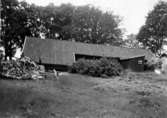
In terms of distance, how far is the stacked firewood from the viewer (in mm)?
11568

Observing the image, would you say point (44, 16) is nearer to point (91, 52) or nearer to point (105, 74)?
point (91, 52)

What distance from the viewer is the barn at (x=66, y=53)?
19.3 metres

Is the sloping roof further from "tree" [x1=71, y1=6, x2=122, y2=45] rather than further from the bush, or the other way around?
"tree" [x1=71, y1=6, x2=122, y2=45]

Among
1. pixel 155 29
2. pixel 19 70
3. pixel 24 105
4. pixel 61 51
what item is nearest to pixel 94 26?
pixel 155 29

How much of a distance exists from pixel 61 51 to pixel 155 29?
71.2 ft

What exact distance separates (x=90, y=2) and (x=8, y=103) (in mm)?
32373

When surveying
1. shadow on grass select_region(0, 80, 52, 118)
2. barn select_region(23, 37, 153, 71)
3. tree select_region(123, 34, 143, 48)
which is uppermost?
tree select_region(123, 34, 143, 48)

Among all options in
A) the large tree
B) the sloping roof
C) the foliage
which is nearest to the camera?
the sloping roof

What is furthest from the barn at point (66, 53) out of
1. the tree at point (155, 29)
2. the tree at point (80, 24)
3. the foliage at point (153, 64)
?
the tree at point (155, 29)

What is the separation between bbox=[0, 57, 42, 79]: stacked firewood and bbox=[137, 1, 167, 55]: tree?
27529mm

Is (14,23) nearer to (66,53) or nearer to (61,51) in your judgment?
(61,51)

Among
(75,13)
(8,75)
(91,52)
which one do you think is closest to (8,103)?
(8,75)

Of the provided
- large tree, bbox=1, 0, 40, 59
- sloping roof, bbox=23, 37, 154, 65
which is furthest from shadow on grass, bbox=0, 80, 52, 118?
large tree, bbox=1, 0, 40, 59

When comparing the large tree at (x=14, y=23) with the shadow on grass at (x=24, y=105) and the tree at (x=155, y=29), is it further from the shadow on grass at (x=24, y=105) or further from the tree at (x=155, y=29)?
the shadow on grass at (x=24, y=105)
